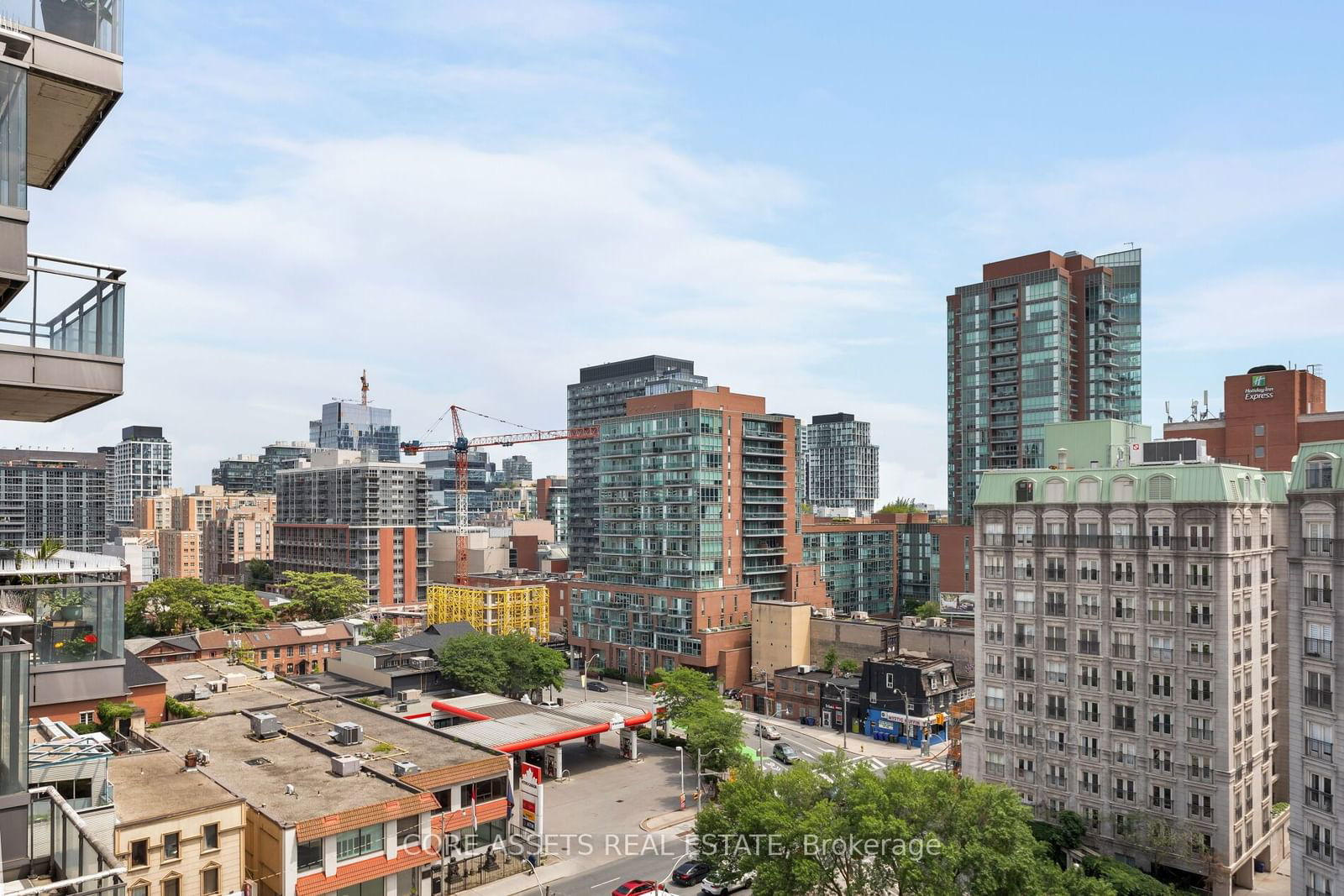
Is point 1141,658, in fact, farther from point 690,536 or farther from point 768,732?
point 690,536

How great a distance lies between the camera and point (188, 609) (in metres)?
116

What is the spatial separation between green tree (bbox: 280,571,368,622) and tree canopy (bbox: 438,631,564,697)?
55.4 meters

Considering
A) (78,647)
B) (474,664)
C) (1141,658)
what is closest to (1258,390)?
(1141,658)

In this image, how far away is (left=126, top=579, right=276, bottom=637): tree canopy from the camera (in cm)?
11669

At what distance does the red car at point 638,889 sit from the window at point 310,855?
16280mm

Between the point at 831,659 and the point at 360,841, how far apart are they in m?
68.3

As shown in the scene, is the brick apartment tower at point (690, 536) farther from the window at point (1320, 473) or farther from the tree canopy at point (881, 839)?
the window at point (1320, 473)

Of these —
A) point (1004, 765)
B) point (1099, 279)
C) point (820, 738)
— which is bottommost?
point (820, 738)

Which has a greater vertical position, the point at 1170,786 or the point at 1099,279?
the point at 1099,279

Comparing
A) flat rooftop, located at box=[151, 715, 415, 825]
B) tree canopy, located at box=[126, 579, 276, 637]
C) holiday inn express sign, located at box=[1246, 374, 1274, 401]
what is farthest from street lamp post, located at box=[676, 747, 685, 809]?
tree canopy, located at box=[126, 579, 276, 637]

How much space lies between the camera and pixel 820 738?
3420 inches

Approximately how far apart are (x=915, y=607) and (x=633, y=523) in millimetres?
53787

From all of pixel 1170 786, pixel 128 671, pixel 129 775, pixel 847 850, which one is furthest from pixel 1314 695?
pixel 128 671

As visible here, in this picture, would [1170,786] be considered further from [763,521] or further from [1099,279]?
[1099,279]
